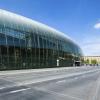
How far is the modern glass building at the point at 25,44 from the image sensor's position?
47156mm

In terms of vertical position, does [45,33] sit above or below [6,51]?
above

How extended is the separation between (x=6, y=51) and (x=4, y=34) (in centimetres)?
318

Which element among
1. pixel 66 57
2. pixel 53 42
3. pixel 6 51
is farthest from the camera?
pixel 66 57

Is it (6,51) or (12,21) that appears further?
(12,21)

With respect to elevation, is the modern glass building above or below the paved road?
above

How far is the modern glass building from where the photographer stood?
155 feet

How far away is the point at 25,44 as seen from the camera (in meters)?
54.2

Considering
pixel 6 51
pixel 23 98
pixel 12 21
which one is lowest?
pixel 23 98

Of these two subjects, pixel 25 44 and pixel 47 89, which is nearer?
pixel 47 89

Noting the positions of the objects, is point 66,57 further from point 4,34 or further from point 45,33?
point 4,34

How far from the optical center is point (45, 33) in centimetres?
6769

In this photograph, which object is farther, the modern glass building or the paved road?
the modern glass building

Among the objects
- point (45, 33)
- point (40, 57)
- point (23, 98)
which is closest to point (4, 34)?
point (40, 57)

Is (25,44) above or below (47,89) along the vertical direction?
above
